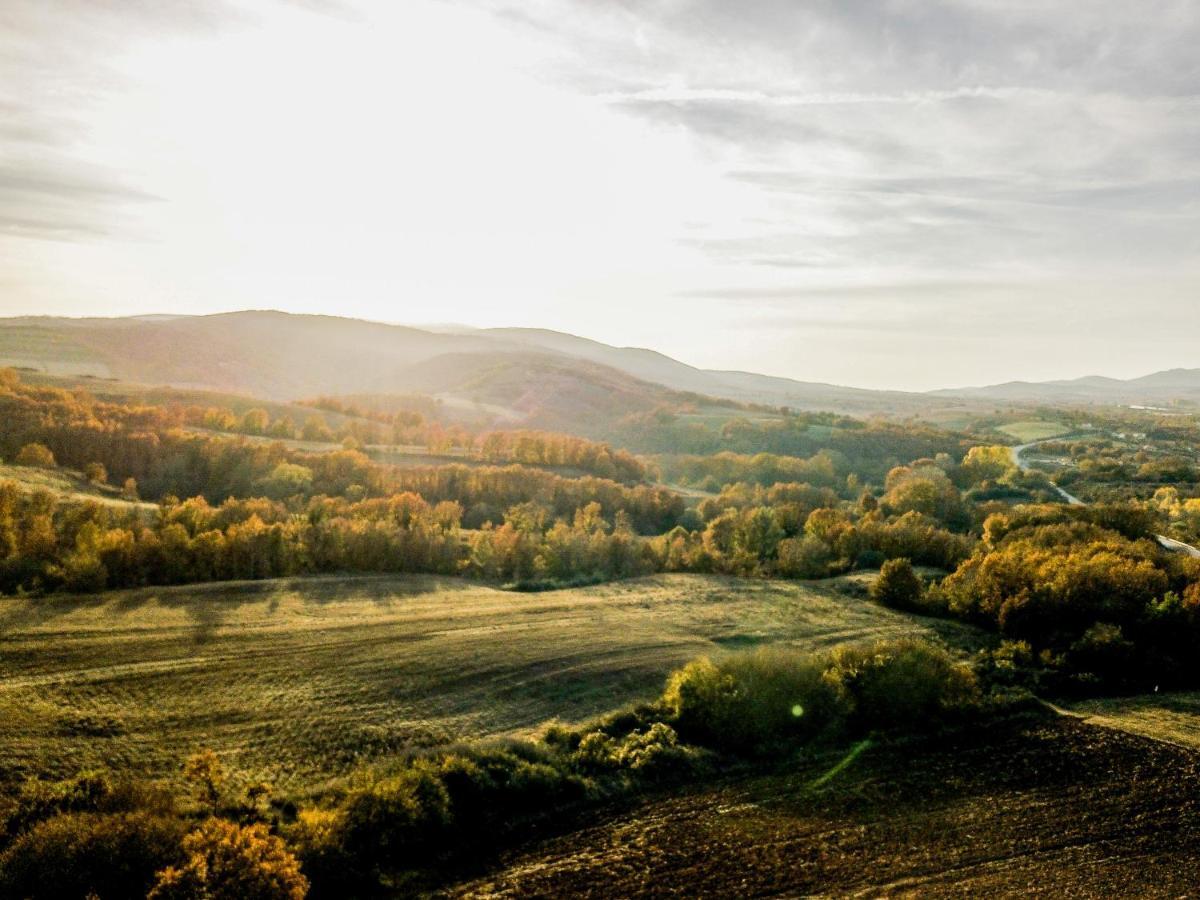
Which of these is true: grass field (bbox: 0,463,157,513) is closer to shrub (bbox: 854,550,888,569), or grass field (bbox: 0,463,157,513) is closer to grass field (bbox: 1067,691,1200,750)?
shrub (bbox: 854,550,888,569)

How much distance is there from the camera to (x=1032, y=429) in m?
173

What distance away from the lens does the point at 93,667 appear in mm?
22312

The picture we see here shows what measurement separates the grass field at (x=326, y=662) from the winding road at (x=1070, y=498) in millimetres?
17789

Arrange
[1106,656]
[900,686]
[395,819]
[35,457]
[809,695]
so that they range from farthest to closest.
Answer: [35,457]
[1106,656]
[900,686]
[809,695]
[395,819]

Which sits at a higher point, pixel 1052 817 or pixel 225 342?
pixel 225 342

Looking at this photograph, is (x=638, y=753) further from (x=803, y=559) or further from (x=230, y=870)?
(x=803, y=559)

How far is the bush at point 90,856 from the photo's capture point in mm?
14414

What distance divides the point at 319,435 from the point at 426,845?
3122 inches

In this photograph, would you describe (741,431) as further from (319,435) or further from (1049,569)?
(1049,569)

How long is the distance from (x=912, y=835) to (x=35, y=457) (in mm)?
52304

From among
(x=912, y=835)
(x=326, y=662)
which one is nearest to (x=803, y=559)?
(x=912, y=835)

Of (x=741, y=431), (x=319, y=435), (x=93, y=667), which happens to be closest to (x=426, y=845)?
(x=93, y=667)

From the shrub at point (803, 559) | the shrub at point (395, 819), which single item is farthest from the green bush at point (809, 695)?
the shrub at point (803, 559)

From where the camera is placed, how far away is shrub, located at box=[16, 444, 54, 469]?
159 feet
